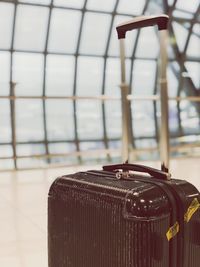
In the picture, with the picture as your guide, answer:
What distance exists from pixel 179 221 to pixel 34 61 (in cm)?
1098

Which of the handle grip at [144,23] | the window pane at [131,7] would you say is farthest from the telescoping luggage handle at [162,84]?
the window pane at [131,7]

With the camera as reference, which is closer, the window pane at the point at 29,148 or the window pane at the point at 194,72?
the window pane at the point at 29,148

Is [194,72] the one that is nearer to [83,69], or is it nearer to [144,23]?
[83,69]

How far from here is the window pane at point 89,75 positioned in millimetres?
12550

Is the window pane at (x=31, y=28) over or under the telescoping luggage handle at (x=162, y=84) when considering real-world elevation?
over

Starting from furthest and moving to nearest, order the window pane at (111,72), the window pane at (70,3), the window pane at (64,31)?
the window pane at (111,72) → the window pane at (64,31) → the window pane at (70,3)

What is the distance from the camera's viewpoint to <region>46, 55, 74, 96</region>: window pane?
12.0 m

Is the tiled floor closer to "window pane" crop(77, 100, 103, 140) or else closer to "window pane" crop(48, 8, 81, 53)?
"window pane" crop(48, 8, 81, 53)

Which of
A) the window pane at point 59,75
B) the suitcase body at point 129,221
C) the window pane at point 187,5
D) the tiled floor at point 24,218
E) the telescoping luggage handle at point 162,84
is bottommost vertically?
the tiled floor at point 24,218

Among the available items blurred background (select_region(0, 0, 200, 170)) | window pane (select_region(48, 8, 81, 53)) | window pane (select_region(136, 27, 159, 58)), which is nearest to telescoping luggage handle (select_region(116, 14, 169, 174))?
blurred background (select_region(0, 0, 200, 170))

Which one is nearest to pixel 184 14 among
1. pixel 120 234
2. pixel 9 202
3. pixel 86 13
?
pixel 86 13

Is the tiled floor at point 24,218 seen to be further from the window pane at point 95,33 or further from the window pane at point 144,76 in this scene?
the window pane at point 144,76

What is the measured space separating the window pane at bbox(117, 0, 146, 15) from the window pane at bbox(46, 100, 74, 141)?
2.81 metres

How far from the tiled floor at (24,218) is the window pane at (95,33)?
7.91 m
